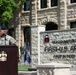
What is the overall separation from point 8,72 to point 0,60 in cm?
36

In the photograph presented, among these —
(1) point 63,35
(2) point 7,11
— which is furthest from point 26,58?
(1) point 63,35

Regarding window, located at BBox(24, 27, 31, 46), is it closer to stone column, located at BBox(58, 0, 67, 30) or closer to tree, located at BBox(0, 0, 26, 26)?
tree, located at BBox(0, 0, 26, 26)

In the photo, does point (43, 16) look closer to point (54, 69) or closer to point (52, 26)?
point (52, 26)

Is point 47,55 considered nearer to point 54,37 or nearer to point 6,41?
point 54,37

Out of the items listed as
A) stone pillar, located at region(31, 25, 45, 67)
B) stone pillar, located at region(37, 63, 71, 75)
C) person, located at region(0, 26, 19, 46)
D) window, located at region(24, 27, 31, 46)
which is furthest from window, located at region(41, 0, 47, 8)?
person, located at region(0, 26, 19, 46)

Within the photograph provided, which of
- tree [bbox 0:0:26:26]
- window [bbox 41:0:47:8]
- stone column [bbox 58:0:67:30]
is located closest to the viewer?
tree [bbox 0:0:26:26]

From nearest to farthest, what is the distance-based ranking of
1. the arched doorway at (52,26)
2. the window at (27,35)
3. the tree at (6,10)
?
the tree at (6,10) < the arched doorway at (52,26) < the window at (27,35)

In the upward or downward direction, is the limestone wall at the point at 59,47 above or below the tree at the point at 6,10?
below

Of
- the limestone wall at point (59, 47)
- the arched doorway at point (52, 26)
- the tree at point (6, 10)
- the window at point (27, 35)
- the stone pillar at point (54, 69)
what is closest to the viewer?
the stone pillar at point (54, 69)

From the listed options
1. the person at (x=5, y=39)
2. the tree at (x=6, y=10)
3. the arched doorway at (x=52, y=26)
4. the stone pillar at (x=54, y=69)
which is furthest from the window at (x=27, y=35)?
the person at (x=5, y=39)

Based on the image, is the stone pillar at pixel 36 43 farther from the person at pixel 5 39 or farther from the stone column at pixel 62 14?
the person at pixel 5 39

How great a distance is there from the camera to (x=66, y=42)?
18422 millimetres

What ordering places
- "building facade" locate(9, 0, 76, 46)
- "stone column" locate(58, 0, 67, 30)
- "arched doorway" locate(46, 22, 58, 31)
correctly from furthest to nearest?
"arched doorway" locate(46, 22, 58, 31) < "stone column" locate(58, 0, 67, 30) < "building facade" locate(9, 0, 76, 46)

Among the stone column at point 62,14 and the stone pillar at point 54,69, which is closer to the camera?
the stone pillar at point 54,69
